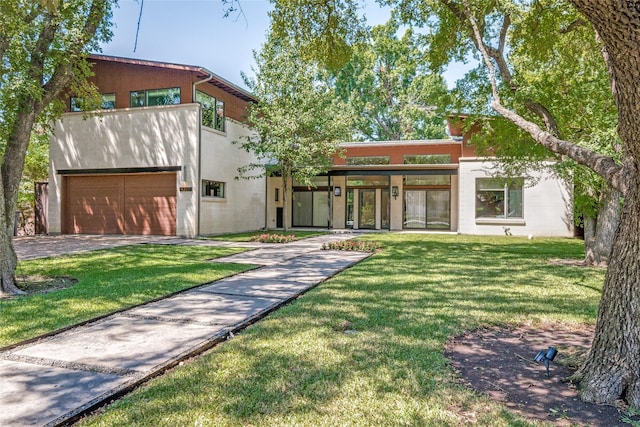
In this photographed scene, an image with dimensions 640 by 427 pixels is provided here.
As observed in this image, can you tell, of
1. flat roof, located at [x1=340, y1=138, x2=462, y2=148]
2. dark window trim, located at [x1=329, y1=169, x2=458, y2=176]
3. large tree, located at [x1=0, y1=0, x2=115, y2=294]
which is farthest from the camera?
flat roof, located at [x1=340, y1=138, x2=462, y2=148]

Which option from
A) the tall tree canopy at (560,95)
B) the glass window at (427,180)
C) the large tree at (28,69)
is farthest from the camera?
the glass window at (427,180)

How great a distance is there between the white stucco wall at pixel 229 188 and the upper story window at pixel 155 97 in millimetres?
1657

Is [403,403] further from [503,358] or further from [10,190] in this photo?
[10,190]

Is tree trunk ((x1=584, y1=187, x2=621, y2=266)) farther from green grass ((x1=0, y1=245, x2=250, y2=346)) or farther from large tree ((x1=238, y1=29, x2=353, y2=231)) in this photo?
large tree ((x1=238, y1=29, x2=353, y2=231))

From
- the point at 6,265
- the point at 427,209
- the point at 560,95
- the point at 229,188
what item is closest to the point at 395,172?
the point at 427,209

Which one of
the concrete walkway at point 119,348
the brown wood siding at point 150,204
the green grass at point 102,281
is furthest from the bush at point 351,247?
the brown wood siding at point 150,204

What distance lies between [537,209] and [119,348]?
658 inches

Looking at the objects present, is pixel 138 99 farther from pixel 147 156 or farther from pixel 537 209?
pixel 537 209

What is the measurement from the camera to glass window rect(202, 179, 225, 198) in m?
15.1

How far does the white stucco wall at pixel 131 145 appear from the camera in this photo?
1440 cm

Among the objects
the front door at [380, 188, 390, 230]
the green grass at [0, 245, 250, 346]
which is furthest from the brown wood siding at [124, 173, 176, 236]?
the front door at [380, 188, 390, 230]

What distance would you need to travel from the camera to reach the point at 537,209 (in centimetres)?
1628

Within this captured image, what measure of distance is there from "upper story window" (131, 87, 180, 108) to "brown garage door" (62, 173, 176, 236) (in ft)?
8.84

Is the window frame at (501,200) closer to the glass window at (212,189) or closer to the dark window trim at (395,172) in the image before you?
the dark window trim at (395,172)
